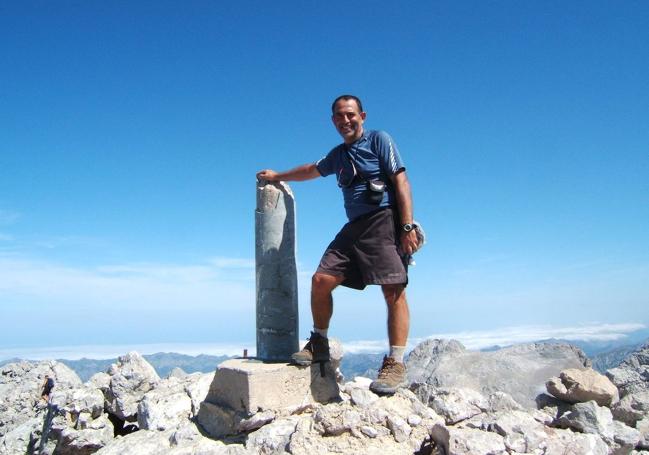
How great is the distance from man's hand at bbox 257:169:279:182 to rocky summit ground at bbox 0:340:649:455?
9.56 ft

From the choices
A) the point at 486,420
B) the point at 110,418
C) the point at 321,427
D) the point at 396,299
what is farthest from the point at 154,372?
the point at 486,420

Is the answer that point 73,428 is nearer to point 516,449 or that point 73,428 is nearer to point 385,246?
point 385,246

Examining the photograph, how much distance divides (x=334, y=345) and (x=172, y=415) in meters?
2.58

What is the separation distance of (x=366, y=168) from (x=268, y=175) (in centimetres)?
178

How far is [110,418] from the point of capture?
26.0 ft

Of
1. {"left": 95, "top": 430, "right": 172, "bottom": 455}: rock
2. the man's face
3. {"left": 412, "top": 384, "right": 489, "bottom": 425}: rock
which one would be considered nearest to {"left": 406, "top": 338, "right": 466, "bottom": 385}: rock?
{"left": 412, "top": 384, "right": 489, "bottom": 425}: rock

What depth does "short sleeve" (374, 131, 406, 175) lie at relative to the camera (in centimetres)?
596

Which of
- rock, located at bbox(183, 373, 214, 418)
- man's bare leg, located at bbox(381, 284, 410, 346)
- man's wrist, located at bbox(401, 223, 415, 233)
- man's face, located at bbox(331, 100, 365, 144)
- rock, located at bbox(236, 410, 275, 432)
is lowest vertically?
rock, located at bbox(236, 410, 275, 432)

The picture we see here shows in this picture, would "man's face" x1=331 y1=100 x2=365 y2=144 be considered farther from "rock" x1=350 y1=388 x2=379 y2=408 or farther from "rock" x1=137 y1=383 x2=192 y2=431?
"rock" x1=137 y1=383 x2=192 y2=431

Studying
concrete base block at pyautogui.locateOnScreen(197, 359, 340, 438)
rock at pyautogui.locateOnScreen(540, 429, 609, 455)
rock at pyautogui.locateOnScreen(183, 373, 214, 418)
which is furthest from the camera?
rock at pyautogui.locateOnScreen(183, 373, 214, 418)

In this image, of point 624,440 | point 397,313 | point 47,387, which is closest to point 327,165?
point 397,313

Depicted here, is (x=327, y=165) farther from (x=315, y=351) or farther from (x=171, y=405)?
(x=171, y=405)

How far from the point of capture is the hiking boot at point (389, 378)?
5777mm

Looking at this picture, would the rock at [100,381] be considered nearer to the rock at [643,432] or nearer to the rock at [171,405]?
the rock at [171,405]
